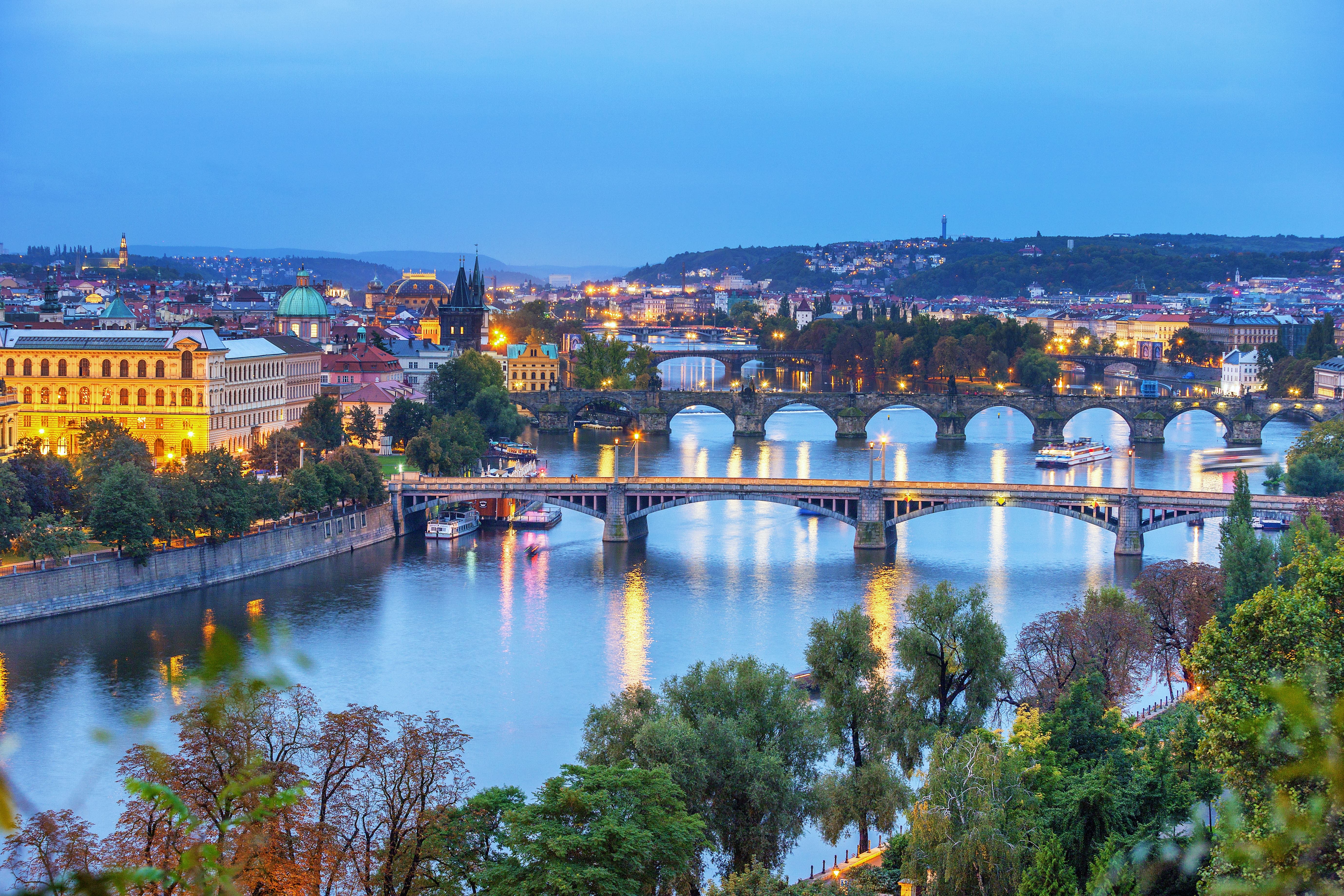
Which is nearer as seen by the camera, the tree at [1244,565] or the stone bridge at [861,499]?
the tree at [1244,565]

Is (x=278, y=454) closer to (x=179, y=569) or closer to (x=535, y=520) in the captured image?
(x=535, y=520)

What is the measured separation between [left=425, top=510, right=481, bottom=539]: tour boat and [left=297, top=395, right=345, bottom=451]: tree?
11.5 feet

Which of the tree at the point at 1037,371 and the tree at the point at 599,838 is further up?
the tree at the point at 1037,371

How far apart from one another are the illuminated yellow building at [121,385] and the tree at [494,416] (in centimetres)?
855

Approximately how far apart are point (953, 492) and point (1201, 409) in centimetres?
2198

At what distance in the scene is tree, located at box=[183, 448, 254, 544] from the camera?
19406 mm

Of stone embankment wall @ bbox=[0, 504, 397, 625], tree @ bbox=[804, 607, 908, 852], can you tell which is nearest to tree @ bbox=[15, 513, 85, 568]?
stone embankment wall @ bbox=[0, 504, 397, 625]

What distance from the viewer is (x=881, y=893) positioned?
8.62 meters

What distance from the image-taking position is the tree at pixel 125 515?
18.0 m

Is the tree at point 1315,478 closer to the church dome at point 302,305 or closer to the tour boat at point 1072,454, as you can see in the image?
the tour boat at point 1072,454

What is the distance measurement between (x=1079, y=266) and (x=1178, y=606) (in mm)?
112661

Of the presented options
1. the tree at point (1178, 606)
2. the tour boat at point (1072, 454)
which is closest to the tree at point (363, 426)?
the tour boat at point (1072, 454)

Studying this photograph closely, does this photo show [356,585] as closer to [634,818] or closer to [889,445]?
[634,818]

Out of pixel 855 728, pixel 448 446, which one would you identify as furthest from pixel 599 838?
pixel 448 446
